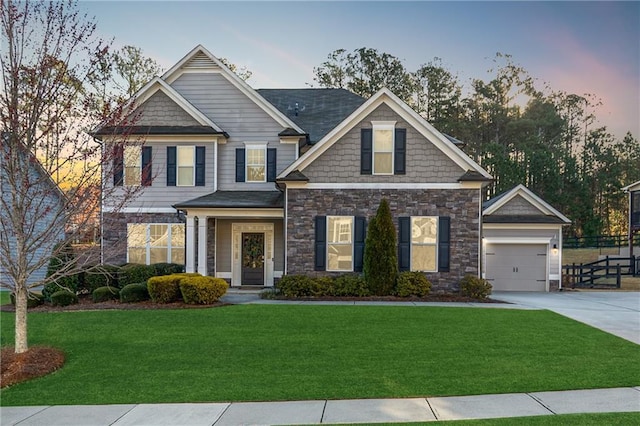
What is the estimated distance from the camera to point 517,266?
19.0 m

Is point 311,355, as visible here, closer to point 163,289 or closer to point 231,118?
point 163,289

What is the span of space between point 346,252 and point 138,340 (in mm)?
7874

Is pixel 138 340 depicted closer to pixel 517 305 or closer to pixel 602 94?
pixel 517 305

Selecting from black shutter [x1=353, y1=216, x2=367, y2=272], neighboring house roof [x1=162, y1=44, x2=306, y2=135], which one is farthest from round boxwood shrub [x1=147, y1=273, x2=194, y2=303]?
neighboring house roof [x1=162, y1=44, x2=306, y2=135]

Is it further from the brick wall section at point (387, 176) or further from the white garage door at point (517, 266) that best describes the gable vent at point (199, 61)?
the white garage door at point (517, 266)

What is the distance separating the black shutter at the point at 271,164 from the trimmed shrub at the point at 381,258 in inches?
206

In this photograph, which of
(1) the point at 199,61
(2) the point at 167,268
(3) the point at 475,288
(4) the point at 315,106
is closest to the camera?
(3) the point at 475,288

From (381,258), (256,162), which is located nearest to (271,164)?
(256,162)

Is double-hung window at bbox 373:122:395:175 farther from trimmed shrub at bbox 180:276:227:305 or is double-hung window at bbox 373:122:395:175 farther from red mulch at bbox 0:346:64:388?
red mulch at bbox 0:346:64:388

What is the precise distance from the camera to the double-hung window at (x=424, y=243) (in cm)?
1529

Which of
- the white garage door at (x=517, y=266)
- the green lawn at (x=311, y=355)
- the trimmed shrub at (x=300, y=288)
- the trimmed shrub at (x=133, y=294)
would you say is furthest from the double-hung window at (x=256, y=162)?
the white garage door at (x=517, y=266)

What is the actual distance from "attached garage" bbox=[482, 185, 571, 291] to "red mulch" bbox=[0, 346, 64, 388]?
617 inches

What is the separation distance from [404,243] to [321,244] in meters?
2.79

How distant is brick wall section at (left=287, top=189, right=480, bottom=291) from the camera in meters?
15.2
